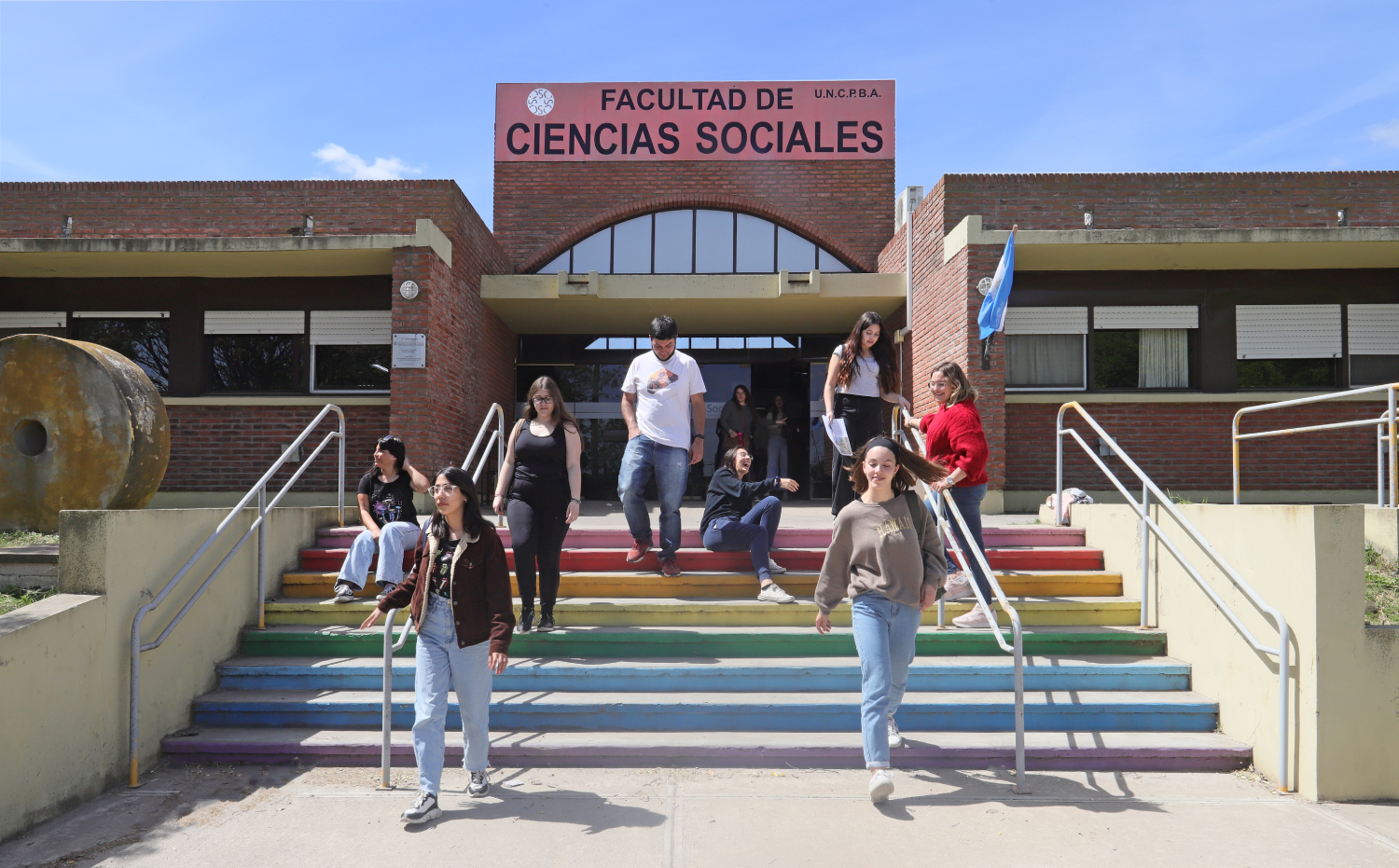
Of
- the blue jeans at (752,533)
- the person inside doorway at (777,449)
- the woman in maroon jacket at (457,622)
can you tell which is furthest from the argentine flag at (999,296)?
the woman in maroon jacket at (457,622)

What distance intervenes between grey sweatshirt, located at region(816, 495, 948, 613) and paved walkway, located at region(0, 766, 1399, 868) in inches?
39.5

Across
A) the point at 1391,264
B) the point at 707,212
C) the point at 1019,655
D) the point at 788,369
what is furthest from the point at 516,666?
the point at 1391,264

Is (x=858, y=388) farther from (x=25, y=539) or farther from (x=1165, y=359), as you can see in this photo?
(x=1165, y=359)

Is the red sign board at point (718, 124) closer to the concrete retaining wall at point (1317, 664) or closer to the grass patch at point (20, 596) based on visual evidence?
the grass patch at point (20, 596)

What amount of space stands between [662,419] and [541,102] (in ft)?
34.4

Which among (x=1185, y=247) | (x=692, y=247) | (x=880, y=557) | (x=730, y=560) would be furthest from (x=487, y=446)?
(x=1185, y=247)

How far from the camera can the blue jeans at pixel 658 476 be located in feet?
19.4

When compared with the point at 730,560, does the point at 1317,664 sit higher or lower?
lower

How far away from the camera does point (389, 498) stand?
6.20m

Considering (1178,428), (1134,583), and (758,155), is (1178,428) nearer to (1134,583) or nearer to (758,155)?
(1134,583)

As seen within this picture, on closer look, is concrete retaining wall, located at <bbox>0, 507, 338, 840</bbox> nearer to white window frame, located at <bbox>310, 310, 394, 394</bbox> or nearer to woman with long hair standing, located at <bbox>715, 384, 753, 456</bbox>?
white window frame, located at <bbox>310, 310, 394, 394</bbox>

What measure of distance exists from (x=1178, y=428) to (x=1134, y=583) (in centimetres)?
549

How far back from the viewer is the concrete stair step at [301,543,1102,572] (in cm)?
653

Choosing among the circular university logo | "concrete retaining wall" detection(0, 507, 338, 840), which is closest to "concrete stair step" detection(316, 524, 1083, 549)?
"concrete retaining wall" detection(0, 507, 338, 840)
